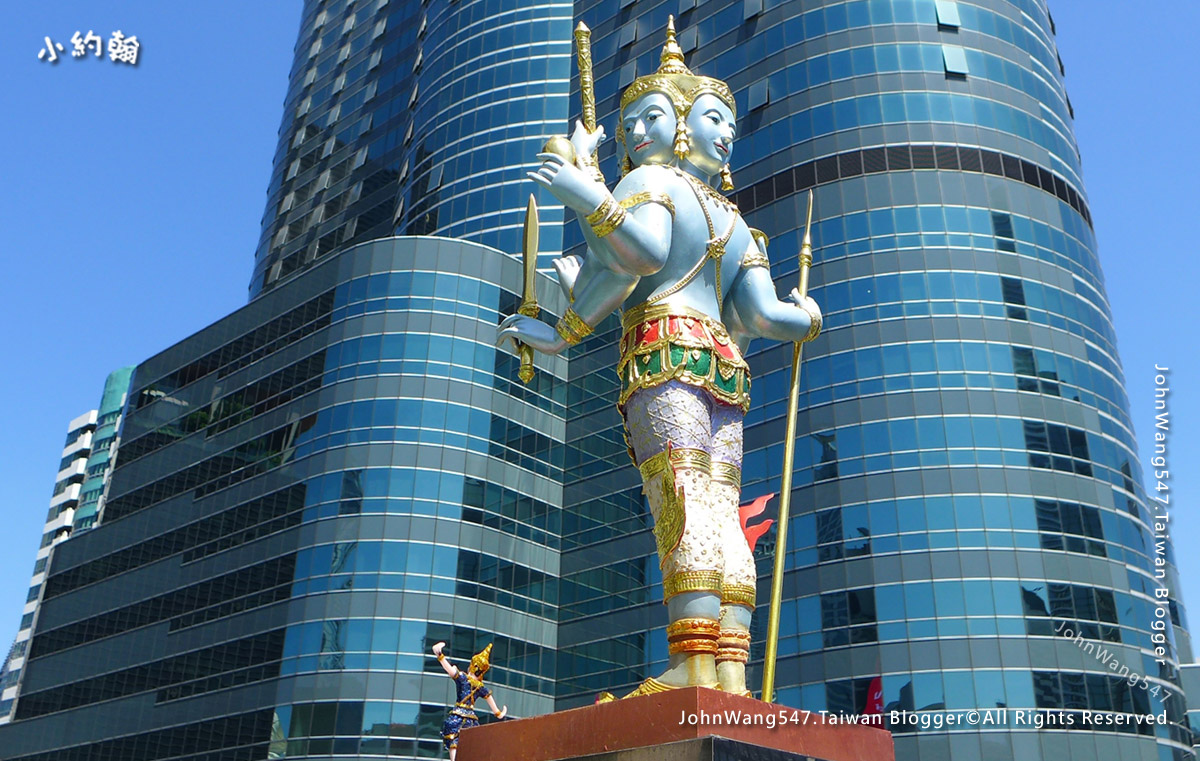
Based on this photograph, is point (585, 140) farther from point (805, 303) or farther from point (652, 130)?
point (805, 303)

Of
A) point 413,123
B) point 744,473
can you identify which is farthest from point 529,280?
point 413,123

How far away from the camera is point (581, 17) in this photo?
5231 cm

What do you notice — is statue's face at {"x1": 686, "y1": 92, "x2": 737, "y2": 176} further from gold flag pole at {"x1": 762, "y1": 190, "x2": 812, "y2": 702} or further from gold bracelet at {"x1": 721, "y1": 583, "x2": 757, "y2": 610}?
gold bracelet at {"x1": 721, "y1": 583, "x2": 757, "y2": 610}

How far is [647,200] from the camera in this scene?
8461 millimetres

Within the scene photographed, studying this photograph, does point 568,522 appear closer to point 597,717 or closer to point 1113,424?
point 1113,424

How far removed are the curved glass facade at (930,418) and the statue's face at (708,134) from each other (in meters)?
25.1

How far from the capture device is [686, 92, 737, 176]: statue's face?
9.33m

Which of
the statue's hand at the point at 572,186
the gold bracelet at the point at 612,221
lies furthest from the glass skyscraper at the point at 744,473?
the statue's hand at the point at 572,186

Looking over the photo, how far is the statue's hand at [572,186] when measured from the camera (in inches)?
317

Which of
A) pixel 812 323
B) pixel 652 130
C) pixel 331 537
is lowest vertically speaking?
pixel 812 323

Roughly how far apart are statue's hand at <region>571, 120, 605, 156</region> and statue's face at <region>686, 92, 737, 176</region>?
3.11 feet

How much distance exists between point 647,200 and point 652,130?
1.07m

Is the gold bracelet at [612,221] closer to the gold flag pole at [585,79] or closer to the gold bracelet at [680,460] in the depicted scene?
the gold flag pole at [585,79]

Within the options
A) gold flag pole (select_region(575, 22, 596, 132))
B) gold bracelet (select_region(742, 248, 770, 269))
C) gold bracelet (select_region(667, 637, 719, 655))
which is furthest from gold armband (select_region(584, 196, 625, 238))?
gold bracelet (select_region(667, 637, 719, 655))
